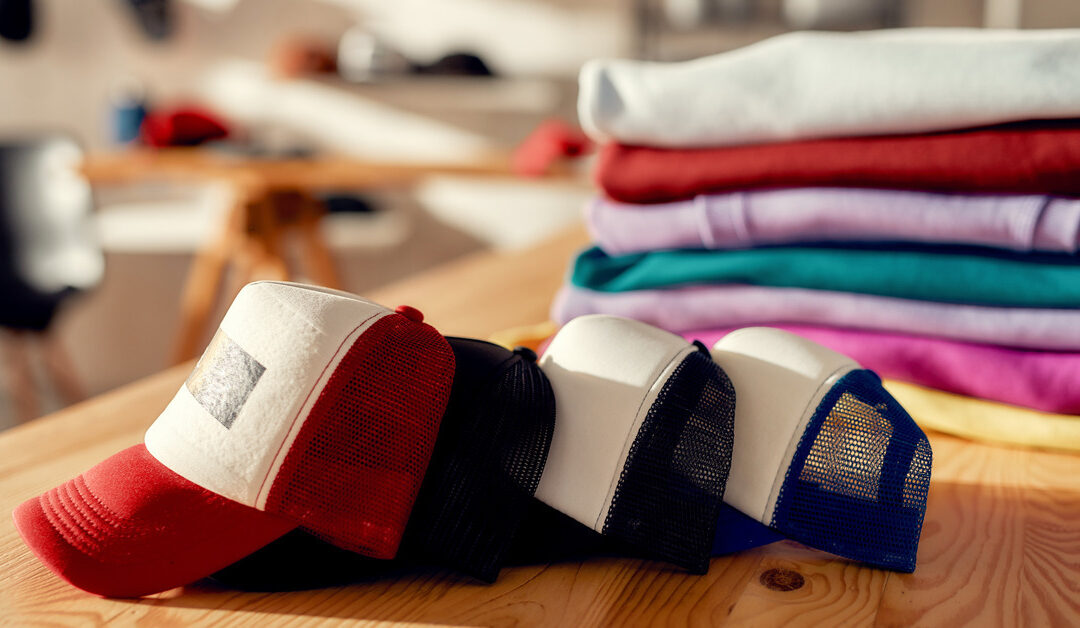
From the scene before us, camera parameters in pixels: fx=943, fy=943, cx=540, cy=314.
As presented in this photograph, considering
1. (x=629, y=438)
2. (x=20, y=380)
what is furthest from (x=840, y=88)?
(x=20, y=380)

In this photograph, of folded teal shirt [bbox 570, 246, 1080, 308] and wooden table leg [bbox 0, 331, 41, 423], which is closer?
folded teal shirt [bbox 570, 246, 1080, 308]

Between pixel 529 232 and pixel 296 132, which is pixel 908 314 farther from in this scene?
pixel 296 132

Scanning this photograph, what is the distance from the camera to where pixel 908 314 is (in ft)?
1.71

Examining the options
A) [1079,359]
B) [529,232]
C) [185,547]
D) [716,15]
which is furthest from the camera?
[529,232]

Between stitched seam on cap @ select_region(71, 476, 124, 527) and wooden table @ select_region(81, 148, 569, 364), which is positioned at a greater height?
stitched seam on cap @ select_region(71, 476, 124, 527)

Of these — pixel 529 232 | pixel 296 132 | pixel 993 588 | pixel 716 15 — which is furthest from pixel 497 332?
pixel 296 132

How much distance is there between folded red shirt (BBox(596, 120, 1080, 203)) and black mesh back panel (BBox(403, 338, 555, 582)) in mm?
254

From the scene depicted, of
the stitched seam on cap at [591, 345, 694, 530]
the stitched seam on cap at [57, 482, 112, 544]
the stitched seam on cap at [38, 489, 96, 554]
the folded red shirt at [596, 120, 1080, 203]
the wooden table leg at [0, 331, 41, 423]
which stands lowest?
the wooden table leg at [0, 331, 41, 423]

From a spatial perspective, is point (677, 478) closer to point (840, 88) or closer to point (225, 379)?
point (225, 379)

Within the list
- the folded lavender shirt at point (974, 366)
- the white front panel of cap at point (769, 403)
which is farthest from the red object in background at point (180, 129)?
the white front panel of cap at point (769, 403)

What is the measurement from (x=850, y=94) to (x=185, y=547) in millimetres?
392

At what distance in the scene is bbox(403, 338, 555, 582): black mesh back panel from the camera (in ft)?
1.10

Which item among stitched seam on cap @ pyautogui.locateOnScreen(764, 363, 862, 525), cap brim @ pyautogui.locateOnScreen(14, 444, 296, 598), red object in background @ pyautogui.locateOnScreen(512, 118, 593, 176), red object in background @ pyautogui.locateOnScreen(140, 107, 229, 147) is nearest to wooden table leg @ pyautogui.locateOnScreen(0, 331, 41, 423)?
red object in background @ pyautogui.locateOnScreen(140, 107, 229, 147)

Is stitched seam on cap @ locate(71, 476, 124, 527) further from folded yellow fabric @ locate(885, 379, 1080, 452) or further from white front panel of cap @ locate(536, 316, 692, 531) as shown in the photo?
folded yellow fabric @ locate(885, 379, 1080, 452)
